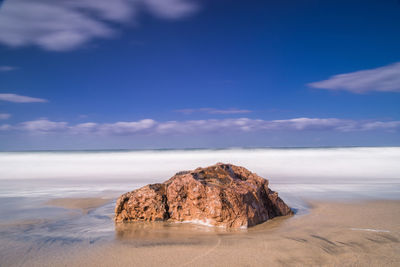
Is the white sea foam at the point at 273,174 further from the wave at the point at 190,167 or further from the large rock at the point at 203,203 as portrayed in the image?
the large rock at the point at 203,203

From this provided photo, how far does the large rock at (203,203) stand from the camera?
3627 mm

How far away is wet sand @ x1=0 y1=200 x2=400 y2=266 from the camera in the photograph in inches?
96.4

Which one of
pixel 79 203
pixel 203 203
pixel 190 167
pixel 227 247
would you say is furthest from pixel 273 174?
pixel 227 247

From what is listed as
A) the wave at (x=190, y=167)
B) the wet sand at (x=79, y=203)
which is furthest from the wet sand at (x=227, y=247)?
the wave at (x=190, y=167)

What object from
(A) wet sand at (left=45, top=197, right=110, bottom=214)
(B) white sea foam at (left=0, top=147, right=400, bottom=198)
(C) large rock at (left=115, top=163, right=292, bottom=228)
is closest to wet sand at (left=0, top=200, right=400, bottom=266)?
(C) large rock at (left=115, top=163, right=292, bottom=228)

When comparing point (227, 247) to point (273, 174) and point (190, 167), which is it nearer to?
point (273, 174)

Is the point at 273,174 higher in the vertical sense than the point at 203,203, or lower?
higher

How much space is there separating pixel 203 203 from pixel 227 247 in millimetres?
1021

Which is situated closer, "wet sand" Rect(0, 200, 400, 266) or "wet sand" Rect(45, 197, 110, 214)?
"wet sand" Rect(0, 200, 400, 266)

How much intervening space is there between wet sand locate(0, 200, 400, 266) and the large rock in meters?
0.17


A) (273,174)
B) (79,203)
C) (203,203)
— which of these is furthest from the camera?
(273,174)

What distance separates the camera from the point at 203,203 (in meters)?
3.77

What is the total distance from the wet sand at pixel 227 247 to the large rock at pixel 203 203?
6.7 inches

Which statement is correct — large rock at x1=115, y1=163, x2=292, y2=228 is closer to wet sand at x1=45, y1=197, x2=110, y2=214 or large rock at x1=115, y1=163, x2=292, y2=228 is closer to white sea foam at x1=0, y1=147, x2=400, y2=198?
wet sand at x1=45, y1=197, x2=110, y2=214
